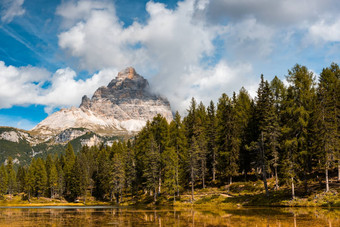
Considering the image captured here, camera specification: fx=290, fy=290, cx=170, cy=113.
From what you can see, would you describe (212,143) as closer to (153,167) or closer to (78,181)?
(153,167)

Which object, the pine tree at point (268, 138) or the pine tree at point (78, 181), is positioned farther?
the pine tree at point (78, 181)

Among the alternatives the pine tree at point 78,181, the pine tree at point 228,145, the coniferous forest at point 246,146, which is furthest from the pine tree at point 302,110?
the pine tree at point 78,181

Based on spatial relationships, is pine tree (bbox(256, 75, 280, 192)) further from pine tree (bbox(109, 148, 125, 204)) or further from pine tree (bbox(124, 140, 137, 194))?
pine tree (bbox(109, 148, 125, 204))

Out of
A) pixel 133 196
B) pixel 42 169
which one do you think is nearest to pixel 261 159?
pixel 133 196

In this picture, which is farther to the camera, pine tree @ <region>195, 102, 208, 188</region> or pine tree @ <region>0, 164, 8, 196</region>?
pine tree @ <region>0, 164, 8, 196</region>

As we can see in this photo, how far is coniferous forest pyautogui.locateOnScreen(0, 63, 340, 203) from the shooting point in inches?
1665

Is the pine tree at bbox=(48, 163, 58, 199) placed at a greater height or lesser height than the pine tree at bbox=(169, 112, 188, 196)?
lesser

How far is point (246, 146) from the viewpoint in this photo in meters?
49.9

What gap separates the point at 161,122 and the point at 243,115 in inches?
787

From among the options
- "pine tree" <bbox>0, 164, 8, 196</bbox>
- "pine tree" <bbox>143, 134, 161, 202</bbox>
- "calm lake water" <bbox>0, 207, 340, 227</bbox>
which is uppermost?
"pine tree" <bbox>143, 134, 161, 202</bbox>

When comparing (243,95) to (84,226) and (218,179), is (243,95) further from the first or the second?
(84,226)

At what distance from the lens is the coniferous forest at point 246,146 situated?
42.3 metres

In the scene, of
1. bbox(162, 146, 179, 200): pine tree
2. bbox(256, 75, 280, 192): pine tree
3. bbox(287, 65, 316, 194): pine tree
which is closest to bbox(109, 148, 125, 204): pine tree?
bbox(162, 146, 179, 200): pine tree

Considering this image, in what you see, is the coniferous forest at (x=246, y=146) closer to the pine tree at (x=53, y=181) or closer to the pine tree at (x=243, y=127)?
the pine tree at (x=243, y=127)
